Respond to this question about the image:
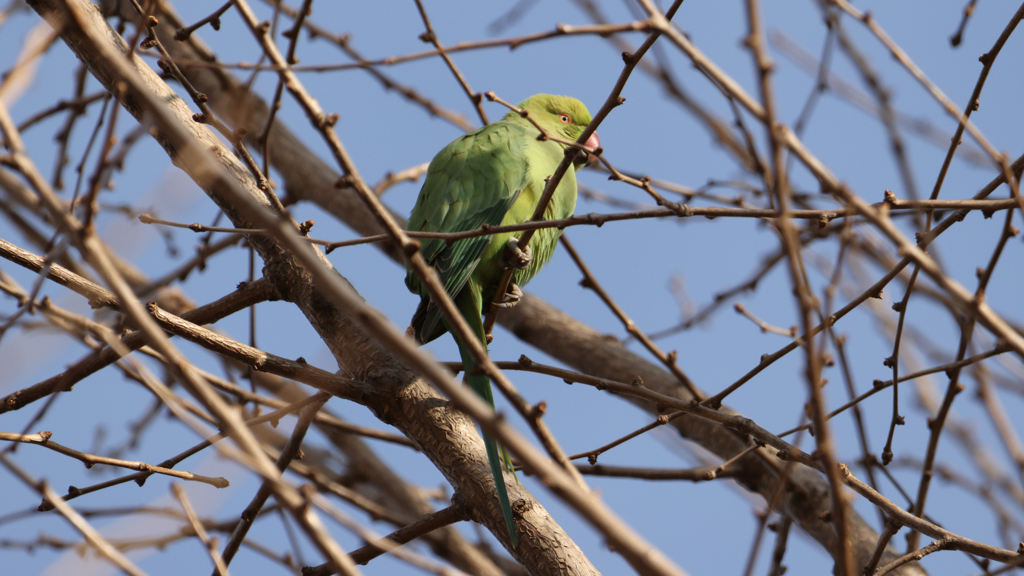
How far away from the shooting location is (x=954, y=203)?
150 centimetres

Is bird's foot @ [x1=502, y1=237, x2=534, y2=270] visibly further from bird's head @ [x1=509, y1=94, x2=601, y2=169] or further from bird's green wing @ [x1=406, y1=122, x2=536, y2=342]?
bird's head @ [x1=509, y1=94, x2=601, y2=169]

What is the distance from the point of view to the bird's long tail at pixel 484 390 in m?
1.84

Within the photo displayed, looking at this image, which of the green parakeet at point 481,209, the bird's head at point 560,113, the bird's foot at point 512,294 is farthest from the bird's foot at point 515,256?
the bird's head at point 560,113

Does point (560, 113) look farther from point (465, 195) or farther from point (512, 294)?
point (512, 294)

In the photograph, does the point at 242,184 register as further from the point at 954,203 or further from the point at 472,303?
the point at 954,203

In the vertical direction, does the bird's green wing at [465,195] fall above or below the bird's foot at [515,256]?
above

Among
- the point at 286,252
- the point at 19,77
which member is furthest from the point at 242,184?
the point at 19,77

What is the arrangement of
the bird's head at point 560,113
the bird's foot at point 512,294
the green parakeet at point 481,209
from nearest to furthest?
the green parakeet at point 481,209, the bird's foot at point 512,294, the bird's head at point 560,113

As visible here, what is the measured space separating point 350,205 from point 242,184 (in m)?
1.68

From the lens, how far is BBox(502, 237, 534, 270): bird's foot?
267cm

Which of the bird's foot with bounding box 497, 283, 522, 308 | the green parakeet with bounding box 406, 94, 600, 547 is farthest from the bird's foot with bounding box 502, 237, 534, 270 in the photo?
the bird's foot with bounding box 497, 283, 522, 308

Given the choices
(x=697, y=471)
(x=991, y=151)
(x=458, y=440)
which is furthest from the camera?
(x=697, y=471)

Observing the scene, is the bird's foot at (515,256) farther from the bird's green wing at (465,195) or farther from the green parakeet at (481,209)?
the bird's green wing at (465,195)

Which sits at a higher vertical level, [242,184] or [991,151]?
[242,184]
